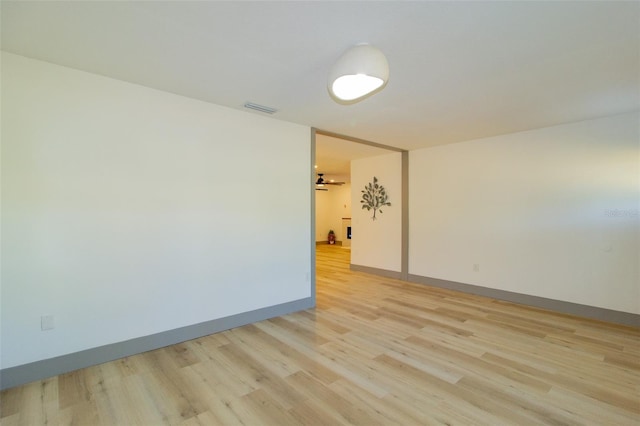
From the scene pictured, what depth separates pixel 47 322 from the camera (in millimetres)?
2377

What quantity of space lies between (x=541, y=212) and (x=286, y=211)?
3.64 metres

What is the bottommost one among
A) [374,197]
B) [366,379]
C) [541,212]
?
[366,379]

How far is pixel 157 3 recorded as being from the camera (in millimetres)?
1695

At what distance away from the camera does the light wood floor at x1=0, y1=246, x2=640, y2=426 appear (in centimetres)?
195

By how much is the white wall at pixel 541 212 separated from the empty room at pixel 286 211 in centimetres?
3

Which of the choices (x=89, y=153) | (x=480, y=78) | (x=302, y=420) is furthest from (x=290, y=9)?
(x=302, y=420)

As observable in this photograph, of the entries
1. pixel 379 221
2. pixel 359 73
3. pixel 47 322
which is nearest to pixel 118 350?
pixel 47 322

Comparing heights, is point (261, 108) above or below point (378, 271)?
above

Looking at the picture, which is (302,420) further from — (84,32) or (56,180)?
(84,32)

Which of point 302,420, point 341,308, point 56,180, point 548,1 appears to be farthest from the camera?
point 341,308

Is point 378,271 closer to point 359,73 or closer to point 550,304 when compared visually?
point 550,304

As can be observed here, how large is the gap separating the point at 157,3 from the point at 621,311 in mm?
5566

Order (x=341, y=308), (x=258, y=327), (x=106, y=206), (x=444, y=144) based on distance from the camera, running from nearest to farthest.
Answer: (x=106, y=206)
(x=258, y=327)
(x=341, y=308)
(x=444, y=144)

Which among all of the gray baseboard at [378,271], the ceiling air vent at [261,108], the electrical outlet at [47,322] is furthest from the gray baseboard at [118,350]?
the gray baseboard at [378,271]
